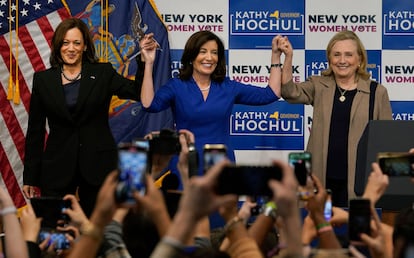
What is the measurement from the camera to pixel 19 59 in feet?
20.5

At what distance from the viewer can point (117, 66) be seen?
6.25 metres

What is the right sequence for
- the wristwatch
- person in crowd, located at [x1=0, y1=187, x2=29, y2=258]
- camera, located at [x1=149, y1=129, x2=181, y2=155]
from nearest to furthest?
person in crowd, located at [x1=0, y1=187, x2=29, y2=258], the wristwatch, camera, located at [x1=149, y1=129, x2=181, y2=155]

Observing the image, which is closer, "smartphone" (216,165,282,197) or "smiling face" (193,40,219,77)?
"smartphone" (216,165,282,197)

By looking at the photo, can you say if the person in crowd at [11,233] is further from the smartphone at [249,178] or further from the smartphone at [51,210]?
the smartphone at [249,178]

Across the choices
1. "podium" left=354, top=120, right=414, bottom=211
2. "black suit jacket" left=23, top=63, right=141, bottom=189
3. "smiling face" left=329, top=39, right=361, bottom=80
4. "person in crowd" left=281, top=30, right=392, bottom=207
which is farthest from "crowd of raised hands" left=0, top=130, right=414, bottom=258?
"smiling face" left=329, top=39, right=361, bottom=80

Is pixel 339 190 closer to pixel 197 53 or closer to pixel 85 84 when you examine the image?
pixel 197 53

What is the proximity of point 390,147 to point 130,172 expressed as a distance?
2371 mm

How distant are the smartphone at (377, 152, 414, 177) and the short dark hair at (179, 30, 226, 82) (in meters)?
2.14

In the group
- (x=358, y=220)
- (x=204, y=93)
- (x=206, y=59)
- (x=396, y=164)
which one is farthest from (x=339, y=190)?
(x=358, y=220)

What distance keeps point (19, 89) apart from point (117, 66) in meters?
0.73

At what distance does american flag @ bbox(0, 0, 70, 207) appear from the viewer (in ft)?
20.5

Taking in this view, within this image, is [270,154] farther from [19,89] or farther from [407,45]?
[19,89]

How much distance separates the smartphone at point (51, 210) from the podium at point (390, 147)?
1763mm

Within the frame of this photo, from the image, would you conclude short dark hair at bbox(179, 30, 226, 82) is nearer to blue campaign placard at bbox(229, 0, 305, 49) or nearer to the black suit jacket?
the black suit jacket
